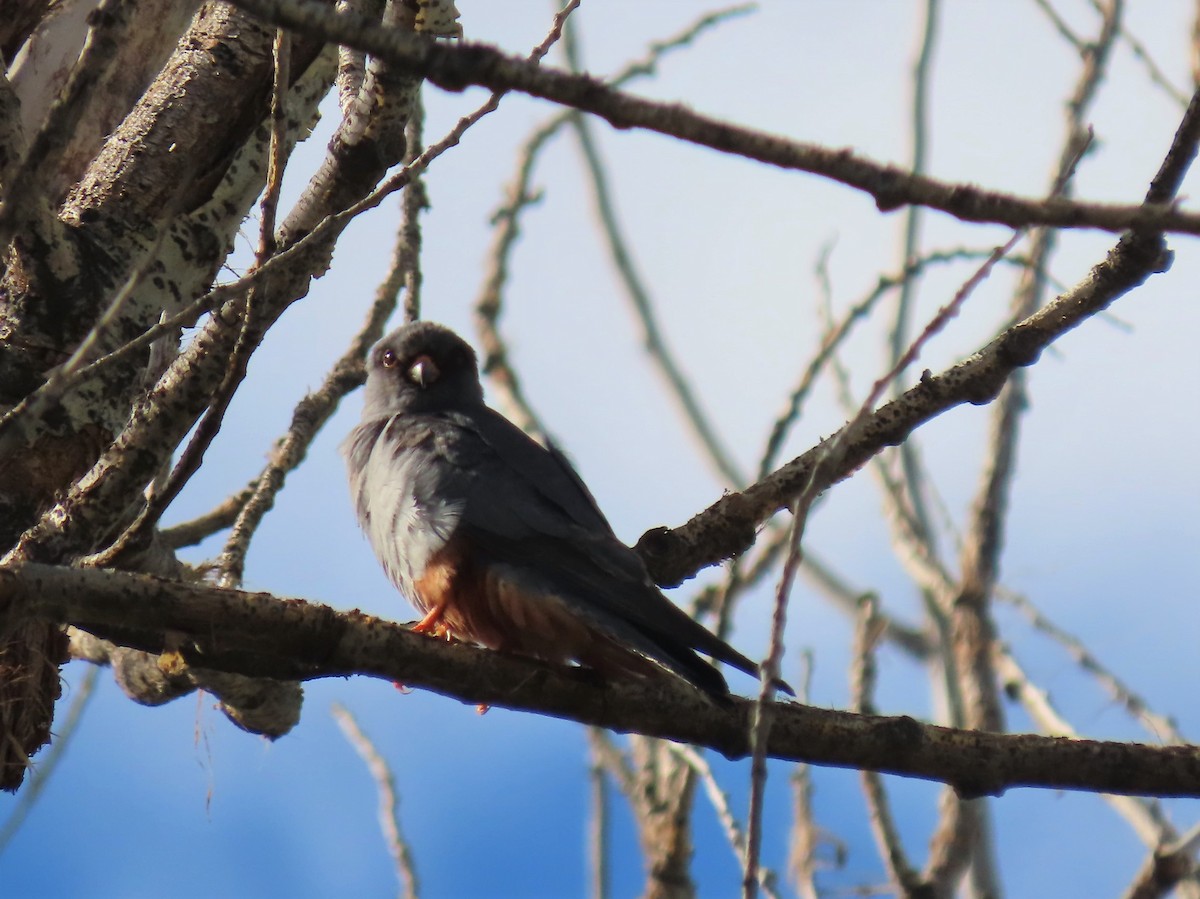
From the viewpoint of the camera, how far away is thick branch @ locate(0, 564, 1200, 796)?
9.30 feet

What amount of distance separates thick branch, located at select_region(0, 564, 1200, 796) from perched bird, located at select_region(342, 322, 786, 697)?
168mm

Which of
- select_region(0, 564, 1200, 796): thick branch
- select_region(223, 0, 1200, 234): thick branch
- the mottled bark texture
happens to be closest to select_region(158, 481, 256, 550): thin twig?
the mottled bark texture

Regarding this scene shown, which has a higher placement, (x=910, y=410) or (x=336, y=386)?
(x=336, y=386)

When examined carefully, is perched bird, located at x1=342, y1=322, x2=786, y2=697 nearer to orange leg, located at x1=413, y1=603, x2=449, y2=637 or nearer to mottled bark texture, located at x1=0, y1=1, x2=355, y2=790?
orange leg, located at x1=413, y1=603, x2=449, y2=637

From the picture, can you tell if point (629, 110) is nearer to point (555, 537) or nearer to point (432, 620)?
point (555, 537)

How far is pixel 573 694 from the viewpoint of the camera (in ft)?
11.0

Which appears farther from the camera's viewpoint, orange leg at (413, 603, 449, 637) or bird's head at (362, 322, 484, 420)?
bird's head at (362, 322, 484, 420)

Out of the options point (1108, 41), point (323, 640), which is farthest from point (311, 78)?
→ point (1108, 41)

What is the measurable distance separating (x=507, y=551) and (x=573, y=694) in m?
1.03

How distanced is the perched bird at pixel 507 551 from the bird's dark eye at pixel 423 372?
0.48 meters

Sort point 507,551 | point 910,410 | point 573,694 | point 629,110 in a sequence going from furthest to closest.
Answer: point 507,551 → point 910,410 → point 573,694 → point 629,110

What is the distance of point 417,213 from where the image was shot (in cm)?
542

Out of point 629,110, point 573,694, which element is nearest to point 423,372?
point 573,694

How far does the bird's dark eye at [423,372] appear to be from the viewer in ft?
19.0
